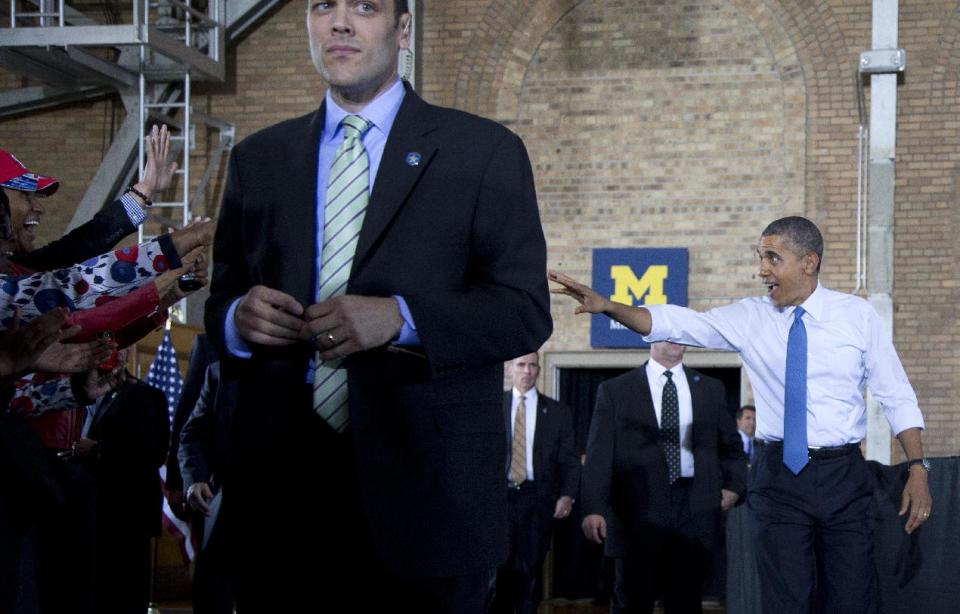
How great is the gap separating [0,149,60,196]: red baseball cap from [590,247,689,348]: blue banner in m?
9.27

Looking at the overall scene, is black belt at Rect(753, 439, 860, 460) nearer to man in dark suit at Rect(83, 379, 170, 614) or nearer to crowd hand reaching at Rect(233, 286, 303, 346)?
man in dark suit at Rect(83, 379, 170, 614)

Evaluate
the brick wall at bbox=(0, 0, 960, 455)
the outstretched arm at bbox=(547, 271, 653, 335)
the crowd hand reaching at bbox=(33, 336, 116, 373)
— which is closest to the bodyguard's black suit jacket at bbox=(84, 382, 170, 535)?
the outstretched arm at bbox=(547, 271, 653, 335)

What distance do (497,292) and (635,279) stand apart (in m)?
11.5

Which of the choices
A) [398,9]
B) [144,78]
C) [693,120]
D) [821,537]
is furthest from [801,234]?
[144,78]

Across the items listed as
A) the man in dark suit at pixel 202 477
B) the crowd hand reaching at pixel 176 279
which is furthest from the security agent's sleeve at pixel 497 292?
the man in dark suit at pixel 202 477

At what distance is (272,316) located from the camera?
217 cm

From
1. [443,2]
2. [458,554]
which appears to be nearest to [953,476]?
[458,554]

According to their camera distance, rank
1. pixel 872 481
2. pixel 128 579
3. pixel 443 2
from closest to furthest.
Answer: pixel 872 481 → pixel 128 579 → pixel 443 2

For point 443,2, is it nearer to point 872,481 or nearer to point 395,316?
point 872,481

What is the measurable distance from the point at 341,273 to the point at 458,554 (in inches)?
19.8

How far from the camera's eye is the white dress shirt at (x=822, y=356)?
19.5 ft

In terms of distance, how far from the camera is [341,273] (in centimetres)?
231

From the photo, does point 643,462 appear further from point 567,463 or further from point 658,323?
point 658,323

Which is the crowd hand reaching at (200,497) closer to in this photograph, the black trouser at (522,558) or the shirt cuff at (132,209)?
the shirt cuff at (132,209)
